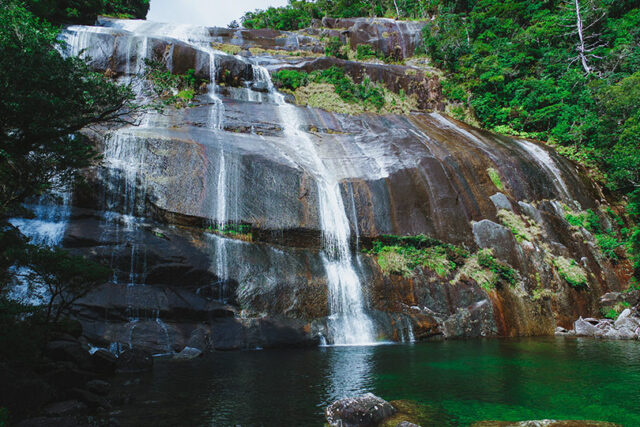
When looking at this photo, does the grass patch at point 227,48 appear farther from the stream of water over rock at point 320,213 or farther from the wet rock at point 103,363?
the wet rock at point 103,363

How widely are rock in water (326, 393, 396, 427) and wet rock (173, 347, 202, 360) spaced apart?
6.18 meters

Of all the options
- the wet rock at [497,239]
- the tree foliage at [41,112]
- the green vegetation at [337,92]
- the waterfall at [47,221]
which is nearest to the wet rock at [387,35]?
the green vegetation at [337,92]

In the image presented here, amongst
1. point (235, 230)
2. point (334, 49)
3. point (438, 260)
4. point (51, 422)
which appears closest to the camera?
point (51, 422)

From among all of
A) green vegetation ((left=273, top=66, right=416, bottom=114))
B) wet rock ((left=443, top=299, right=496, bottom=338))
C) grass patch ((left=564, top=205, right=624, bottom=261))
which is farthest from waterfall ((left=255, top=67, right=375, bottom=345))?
grass patch ((left=564, top=205, right=624, bottom=261))

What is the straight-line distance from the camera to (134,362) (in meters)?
8.64

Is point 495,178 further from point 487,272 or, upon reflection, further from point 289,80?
point 289,80

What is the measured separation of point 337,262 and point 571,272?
10668 millimetres

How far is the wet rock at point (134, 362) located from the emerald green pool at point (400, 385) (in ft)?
1.26

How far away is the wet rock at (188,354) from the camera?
1019 centimetres

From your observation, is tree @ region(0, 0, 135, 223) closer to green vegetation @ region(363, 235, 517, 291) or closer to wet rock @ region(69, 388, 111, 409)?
wet rock @ region(69, 388, 111, 409)

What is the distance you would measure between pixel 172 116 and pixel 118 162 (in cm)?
592

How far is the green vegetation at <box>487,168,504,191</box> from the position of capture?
62.8ft

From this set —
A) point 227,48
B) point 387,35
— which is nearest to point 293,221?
point 227,48

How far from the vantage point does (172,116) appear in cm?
1931
